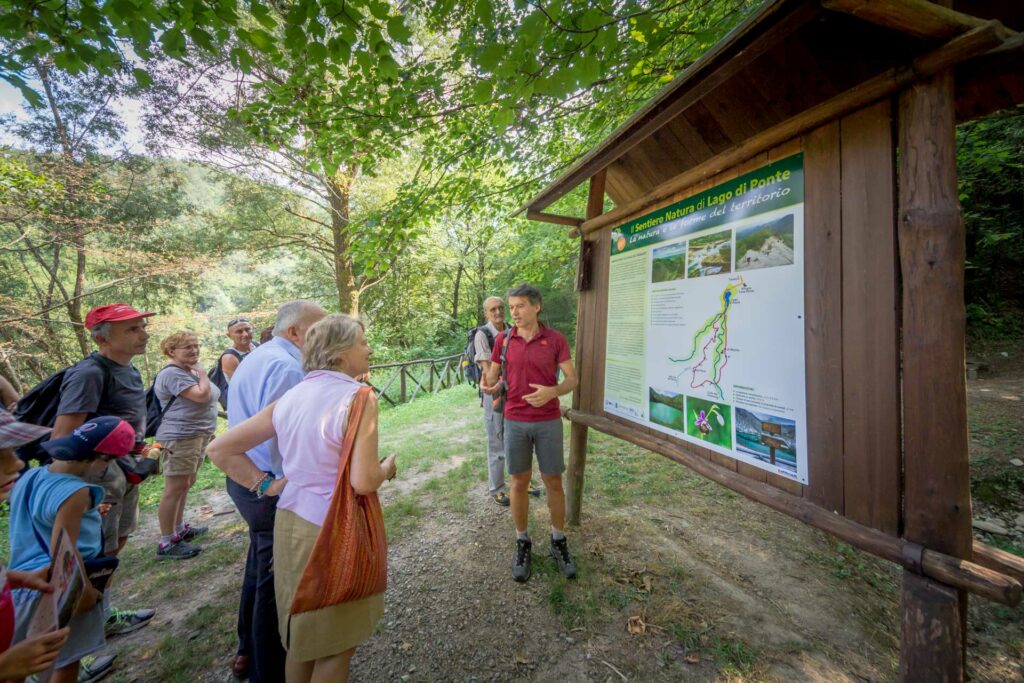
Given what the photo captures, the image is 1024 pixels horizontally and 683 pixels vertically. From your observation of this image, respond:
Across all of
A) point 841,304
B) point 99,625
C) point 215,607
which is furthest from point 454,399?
point 841,304

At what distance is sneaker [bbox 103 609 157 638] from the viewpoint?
2502 millimetres

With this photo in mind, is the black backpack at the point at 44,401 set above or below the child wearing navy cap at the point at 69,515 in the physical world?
above

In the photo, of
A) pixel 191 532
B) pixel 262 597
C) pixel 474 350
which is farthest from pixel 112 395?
pixel 474 350

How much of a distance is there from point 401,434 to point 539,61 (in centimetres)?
637

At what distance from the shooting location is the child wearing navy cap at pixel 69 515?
157 centimetres

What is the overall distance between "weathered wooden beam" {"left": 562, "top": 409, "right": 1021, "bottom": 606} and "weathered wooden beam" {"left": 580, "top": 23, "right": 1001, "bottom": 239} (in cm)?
164


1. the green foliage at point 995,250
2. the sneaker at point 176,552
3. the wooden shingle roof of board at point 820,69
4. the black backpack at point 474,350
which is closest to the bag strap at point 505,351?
the black backpack at point 474,350

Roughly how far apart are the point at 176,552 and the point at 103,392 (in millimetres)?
1845

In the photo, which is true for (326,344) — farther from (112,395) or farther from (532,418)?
(112,395)

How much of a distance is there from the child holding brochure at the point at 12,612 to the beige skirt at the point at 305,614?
0.59 m

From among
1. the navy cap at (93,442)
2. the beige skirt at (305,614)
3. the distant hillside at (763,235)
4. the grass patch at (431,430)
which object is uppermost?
the distant hillside at (763,235)

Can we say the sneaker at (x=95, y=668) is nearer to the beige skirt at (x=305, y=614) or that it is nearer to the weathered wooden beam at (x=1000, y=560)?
the beige skirt at (x=305, y=614)

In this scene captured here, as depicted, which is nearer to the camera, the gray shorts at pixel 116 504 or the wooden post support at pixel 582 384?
the gray shorts at pixel 116 504

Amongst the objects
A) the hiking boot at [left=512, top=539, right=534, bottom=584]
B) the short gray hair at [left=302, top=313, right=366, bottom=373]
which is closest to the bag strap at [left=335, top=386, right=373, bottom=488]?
the short gray hair at [left=302, top=313, right=366, bottom=373]
